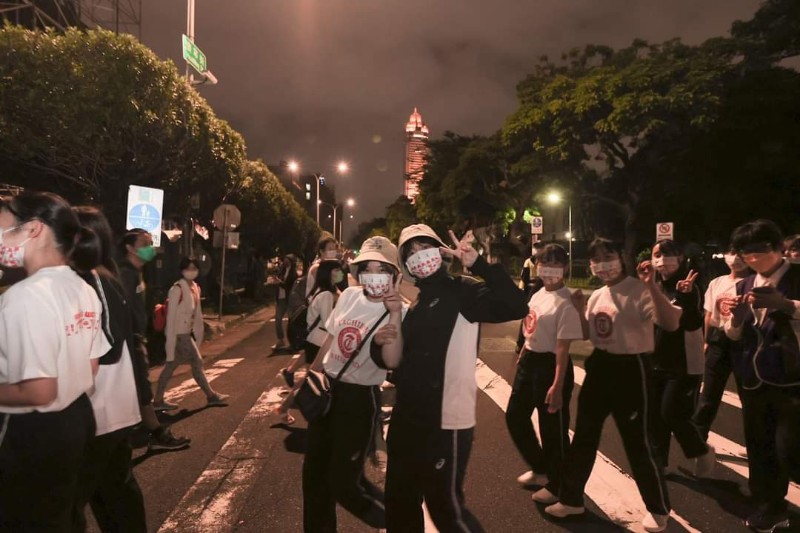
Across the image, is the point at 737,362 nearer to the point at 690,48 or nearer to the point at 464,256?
the point at 464,256

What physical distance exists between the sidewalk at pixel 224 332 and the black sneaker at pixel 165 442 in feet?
10.9

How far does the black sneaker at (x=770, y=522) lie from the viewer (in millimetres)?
3744

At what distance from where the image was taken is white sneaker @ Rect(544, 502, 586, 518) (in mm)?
3928

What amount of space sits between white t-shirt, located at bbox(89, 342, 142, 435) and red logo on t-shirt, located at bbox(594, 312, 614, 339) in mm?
2957

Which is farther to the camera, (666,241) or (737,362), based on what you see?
(666,241)

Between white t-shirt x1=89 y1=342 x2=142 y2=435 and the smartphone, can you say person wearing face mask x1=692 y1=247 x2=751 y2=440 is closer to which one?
the smartphone

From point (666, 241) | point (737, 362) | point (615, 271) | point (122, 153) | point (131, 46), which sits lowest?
point (737, 362)

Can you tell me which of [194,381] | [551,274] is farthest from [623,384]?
[194,381]

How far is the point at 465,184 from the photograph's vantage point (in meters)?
44.9

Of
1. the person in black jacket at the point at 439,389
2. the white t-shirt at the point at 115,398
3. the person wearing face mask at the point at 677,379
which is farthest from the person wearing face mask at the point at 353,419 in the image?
the person wearing face mask at the point at 677,379

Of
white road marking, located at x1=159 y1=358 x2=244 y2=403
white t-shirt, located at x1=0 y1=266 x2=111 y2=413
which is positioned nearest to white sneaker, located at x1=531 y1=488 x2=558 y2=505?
white t-shirt, located at x1=0 y1=266 x2=111 y2=413

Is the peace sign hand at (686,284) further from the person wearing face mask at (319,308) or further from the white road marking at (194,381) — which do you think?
the white road marking at (194,381)

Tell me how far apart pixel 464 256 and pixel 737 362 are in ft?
8.89

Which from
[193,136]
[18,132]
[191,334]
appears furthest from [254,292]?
[191,334]
